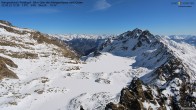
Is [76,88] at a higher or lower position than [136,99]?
lower

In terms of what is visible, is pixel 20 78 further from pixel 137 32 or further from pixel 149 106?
pixel 137 32

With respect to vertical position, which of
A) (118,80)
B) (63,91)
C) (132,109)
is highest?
(132,109)

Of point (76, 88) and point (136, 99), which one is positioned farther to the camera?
point (76, 88)

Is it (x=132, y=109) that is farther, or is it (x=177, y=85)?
(x=177, y=85)

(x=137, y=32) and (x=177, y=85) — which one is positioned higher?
(x=177, y=85)

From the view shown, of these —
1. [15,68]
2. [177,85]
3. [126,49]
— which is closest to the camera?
[177,85]

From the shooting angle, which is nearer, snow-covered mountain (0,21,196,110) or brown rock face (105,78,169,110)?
brown rock face (105,78,169,110)

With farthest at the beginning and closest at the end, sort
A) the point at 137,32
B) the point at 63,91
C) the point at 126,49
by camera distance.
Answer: the point at 137,32, the point at 126,49, the point at 63,91

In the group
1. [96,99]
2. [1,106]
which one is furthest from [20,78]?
[96,99]

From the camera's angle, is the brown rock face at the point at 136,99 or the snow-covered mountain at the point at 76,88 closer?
the brown rock face at the point at 136,99

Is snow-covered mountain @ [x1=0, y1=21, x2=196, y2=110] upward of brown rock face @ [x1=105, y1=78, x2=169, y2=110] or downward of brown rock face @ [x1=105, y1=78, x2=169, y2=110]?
downward

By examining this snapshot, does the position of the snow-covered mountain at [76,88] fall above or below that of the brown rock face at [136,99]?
below
